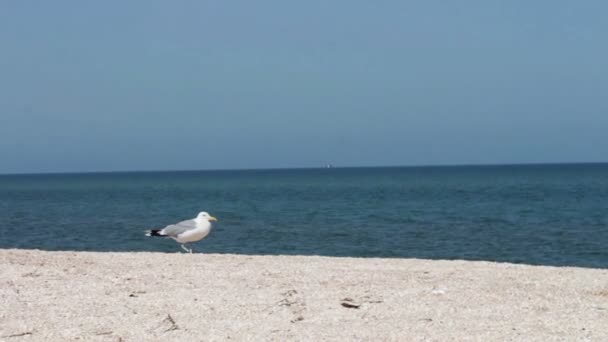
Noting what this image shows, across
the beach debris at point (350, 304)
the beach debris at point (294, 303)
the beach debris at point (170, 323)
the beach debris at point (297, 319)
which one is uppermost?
the beach debris at point (350, 304)

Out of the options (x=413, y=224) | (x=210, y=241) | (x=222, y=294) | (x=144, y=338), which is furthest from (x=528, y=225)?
(x=144, y=338)

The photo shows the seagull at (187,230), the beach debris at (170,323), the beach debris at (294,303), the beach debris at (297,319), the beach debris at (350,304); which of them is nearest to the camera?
the beach debris at (170,323)

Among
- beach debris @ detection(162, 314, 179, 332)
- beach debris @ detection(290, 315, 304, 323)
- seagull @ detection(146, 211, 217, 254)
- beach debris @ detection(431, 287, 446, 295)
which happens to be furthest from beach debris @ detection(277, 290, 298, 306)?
seagull @ detection(146, 211, 217, 254)

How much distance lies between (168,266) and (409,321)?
5020 mm

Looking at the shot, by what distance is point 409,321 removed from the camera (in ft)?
27.6

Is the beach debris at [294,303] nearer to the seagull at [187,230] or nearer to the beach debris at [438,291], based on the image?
the beach debris at [438,291]

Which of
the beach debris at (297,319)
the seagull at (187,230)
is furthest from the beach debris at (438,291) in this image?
the seagull at (187,230)

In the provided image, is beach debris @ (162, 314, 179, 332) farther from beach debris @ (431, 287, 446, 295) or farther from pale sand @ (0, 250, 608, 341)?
beach debris @ (431, 287, 446, 295)

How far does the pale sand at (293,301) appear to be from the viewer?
7.94m

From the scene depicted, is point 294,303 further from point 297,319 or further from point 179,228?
point 179,228

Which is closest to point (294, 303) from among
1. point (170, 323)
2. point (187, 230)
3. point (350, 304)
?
point (350, 304)

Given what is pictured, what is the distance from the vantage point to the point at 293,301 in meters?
9.42

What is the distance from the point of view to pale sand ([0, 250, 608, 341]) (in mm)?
7938

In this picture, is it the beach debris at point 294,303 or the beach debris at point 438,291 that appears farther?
the beach debris at point 438,291
